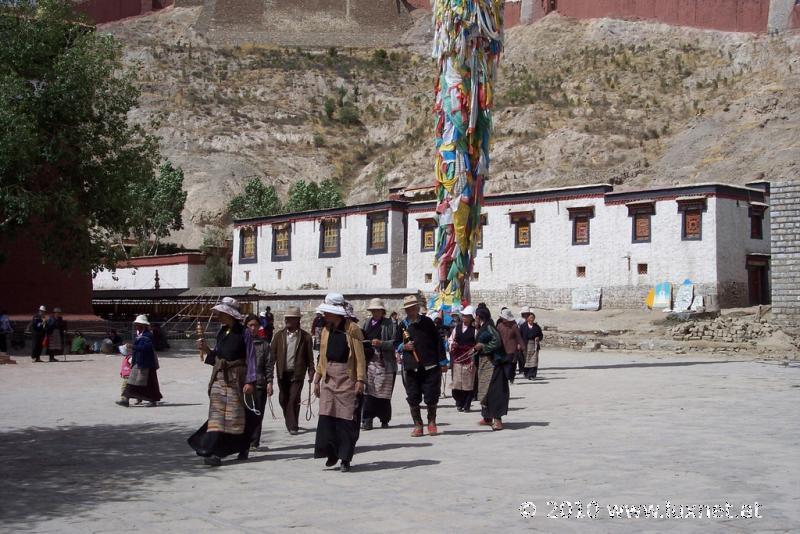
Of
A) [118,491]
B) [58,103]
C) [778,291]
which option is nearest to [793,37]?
[778,291]

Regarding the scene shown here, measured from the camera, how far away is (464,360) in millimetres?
12891

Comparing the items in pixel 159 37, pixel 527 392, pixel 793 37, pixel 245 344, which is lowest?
pixel 527 392

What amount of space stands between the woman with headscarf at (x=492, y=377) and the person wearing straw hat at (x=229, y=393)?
3.24 metres

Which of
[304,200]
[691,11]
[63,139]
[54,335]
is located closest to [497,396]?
[54,335]

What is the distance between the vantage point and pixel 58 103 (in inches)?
1029

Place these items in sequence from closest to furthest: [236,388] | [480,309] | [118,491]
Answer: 1. [118,491]
2. [236,388]
3. [480,309]

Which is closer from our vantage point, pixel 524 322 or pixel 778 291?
pixel 524 322

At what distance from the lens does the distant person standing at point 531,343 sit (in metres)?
19.2

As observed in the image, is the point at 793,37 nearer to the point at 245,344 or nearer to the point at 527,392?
the point at 527,392

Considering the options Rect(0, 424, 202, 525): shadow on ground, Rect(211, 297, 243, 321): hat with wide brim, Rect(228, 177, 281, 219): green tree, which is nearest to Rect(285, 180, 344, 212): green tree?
Rect(228, 177, 281, 219): green tree

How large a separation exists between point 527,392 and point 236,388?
842 centimetres

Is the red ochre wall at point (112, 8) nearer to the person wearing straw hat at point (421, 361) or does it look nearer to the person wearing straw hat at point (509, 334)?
the person wearing straw hat at point (509, 334)

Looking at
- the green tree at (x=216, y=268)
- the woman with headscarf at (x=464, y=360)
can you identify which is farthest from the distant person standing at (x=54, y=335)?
the green tree at (x=216, y=268)

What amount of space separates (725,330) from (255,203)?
124 feet
